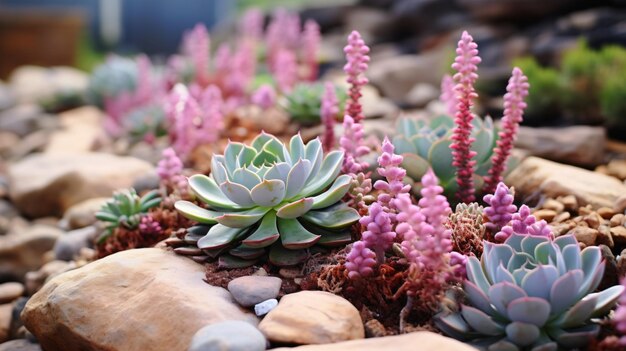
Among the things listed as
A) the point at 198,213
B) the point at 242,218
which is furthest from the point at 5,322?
the point at 242,218

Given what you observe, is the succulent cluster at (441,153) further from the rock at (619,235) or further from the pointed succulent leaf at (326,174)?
the rock at (619,235)

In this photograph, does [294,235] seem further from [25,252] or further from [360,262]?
[25,252]

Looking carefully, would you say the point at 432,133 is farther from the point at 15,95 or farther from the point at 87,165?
the point at 15,95

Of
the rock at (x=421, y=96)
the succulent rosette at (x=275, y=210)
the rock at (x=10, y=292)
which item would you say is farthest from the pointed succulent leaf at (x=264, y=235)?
the rock at (x=421, y=96)

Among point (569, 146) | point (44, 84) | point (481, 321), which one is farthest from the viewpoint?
point (44, 84)

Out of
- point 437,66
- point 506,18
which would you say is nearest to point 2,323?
point 437,66

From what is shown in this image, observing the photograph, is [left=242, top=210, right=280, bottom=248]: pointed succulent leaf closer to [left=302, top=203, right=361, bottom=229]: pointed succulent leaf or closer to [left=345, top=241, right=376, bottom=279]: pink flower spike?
[left=302, top=203, right=361, bottom=229]: pointed succulent leaf
